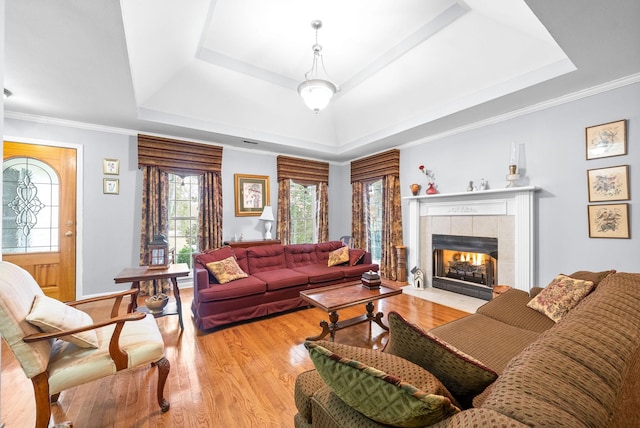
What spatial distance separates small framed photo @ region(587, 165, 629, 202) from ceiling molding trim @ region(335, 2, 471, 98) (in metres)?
2.30

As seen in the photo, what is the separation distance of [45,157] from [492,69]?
598cm

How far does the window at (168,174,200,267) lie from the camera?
4.59 meters

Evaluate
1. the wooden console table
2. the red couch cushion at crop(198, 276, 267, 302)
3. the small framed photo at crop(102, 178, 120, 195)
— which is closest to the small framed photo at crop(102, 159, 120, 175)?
the small framed photo at crop(102, 178, 120, 195)

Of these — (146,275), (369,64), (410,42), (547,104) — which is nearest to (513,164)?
(547,104)

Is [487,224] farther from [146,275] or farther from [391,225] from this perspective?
[146,275]

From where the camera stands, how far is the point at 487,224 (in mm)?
3846

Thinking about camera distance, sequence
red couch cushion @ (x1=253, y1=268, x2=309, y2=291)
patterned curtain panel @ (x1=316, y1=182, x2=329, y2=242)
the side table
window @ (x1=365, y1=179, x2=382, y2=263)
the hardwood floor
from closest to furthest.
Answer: the hardwood floor < the side table < red couch cushion @ (x1=253, y1=268, x2=309, y2=291) < window @ (x1=365, y1=179, x2=382, y2=263) < patterned curtain panel @ (x1=316, y1=182, x2=329, y2=242)

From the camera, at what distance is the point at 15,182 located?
11.5 feet

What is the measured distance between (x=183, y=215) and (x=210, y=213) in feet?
1.62

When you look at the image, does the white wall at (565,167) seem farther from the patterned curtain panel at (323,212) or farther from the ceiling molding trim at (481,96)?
the patterned curtain panel at (323,212)

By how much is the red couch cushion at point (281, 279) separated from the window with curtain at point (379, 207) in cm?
230

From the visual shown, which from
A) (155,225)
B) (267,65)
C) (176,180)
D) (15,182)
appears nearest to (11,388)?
(155,225)

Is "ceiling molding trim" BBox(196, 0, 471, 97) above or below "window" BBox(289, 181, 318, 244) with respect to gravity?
above

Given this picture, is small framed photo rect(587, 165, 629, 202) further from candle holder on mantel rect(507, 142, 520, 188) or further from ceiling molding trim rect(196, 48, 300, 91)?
ceiling molding trim rect(196, 48, 300, 91)
